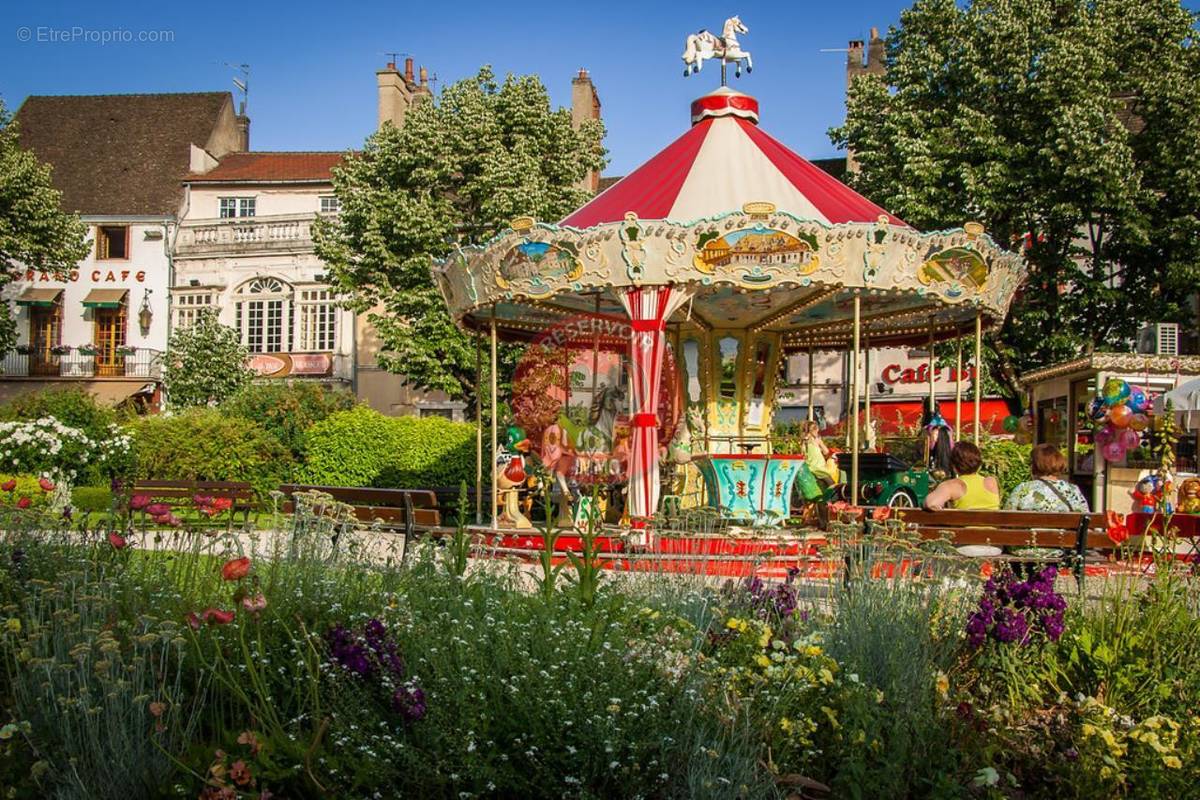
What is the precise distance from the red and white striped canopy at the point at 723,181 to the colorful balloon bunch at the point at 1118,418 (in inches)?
239

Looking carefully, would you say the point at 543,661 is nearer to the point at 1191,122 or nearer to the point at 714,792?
the point at 714,792

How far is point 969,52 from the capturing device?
83.4 feet

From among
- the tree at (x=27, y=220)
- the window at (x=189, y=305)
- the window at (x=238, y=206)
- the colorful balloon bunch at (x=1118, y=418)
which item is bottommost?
the colorful balloon bunch at (x=1118, y=418)

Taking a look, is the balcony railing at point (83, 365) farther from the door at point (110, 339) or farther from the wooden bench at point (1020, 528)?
the wooden bench at point (1020, 528)

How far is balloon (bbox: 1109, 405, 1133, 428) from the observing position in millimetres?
18094

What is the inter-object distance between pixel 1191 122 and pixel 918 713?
23046mm

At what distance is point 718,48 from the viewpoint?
614 inches

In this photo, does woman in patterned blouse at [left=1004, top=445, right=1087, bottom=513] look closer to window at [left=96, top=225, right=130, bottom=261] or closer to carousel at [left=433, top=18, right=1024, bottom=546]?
carousel at [left=433, top=18, right=1024, bottom=546]

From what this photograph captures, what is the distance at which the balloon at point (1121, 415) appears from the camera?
18.1 metres

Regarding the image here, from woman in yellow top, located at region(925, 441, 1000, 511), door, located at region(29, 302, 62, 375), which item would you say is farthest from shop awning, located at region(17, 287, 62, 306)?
woman in yellow top, located at region(925, 441, 1000, 511)

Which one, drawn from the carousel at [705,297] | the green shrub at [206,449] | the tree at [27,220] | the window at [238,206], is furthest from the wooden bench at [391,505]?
the window at [238,206]

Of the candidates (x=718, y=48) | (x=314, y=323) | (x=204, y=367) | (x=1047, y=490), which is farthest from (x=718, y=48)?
(x=314, y=323)

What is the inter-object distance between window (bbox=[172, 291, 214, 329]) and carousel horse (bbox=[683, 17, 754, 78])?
2844 centimetres

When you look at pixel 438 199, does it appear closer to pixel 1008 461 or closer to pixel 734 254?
pixel 1008 461
